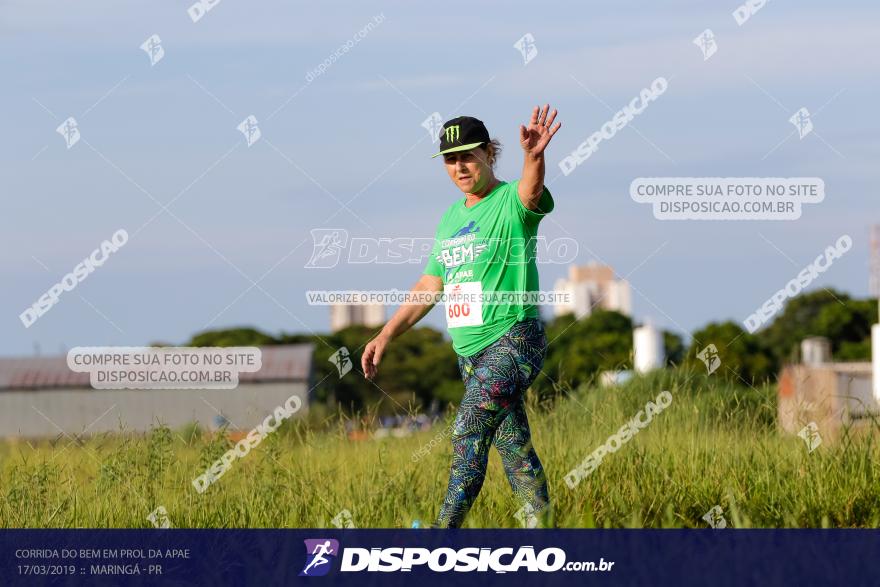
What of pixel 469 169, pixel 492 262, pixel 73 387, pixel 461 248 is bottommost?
pixel 492 262

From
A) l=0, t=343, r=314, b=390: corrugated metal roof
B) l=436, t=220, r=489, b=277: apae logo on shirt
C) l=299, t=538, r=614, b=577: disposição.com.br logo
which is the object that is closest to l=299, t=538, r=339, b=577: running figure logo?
l=299, t=538, r=614, b=577: disposição.com.br logo

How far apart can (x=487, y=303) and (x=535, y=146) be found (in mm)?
766

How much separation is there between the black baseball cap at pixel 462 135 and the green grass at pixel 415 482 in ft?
5.91

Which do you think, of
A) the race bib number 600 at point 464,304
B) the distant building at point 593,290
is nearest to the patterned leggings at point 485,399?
the race bib number 600 at point 464,304

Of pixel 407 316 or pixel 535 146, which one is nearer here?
pixel 535 146

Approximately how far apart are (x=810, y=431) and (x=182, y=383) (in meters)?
3.94

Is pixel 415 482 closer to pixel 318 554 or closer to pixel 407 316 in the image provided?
pixel 407 316

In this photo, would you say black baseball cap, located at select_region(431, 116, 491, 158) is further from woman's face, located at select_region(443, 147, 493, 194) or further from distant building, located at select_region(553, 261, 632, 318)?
distant building, located at select_region(553, 261, 632, 318)

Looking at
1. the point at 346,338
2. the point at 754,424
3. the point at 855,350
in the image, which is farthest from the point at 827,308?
the point at 754,424

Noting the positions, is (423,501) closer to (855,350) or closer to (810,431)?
(810,431)

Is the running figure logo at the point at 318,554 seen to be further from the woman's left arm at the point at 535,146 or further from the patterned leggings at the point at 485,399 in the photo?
the woman's left arm at the point at 535,146

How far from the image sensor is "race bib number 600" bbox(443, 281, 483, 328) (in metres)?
5.86

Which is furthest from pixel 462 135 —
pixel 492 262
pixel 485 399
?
pixel 485 399

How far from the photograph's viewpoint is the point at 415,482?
7012 mm
